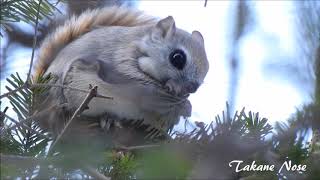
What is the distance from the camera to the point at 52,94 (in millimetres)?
2160

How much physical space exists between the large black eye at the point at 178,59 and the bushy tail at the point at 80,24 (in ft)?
1.71

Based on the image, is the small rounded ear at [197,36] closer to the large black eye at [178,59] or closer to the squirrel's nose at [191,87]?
the large black eye at [178,59]

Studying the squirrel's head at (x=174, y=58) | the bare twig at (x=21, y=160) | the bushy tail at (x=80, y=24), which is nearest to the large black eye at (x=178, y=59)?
the squirrel's head at (x=174, y=58)

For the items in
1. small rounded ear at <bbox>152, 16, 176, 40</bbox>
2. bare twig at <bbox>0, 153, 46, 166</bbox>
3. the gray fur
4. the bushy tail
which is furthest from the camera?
the bushy tail

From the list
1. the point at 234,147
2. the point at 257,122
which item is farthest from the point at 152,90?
Answer: the point at 234,147

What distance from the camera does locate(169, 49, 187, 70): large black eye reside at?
226 centimetres

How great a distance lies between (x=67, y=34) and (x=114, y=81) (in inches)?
19.9

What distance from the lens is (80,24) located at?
263 cm

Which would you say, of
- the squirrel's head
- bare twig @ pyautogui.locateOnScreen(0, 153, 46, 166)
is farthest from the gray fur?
bare twig @ pyautogui.locateOnScreen(0, 153, 46, 166)

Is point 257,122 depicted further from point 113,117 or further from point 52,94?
point 52,94

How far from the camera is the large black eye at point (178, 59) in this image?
7.42 ft

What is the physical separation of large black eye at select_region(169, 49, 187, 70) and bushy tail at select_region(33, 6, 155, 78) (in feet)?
1.71

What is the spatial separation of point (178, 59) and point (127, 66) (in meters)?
0.21

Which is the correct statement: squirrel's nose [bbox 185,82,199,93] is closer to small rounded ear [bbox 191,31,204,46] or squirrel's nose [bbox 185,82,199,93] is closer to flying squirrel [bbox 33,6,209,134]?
flying squirrel [bbox 33,6,209,134]
